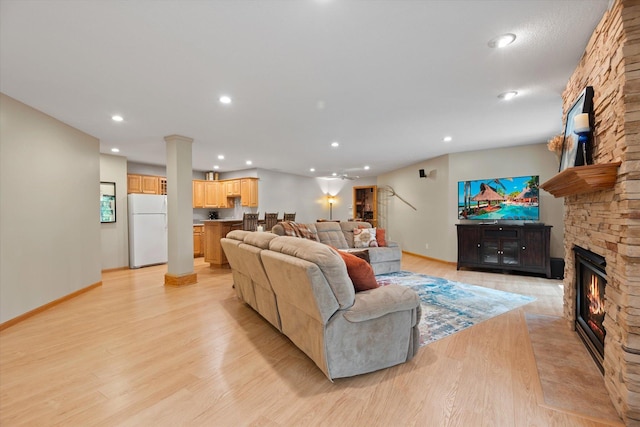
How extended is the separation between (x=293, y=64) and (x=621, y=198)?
2494mm

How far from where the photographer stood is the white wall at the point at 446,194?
523 centimetres

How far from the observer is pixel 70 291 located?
13.2ft

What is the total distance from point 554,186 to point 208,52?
10.5 feet

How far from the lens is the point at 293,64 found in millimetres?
2445

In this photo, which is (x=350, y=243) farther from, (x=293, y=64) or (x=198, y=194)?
(x=198, y=194)

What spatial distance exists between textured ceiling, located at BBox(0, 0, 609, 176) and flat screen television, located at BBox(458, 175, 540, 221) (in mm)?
1257

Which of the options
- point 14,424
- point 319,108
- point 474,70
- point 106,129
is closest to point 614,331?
point 474,70

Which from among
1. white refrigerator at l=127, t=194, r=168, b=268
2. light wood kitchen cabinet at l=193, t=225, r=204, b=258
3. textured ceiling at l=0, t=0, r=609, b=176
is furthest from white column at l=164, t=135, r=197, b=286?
light wood kitchen cabinet at l=193, t=225, r=204, b=258

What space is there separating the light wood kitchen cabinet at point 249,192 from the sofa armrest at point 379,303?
608 cm

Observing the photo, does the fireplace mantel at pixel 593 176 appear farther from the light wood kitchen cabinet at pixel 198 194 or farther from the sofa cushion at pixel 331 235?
the light wood kitchen cabinet at pixel 198 194

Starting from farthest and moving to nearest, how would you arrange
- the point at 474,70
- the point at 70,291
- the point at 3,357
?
the point at 70,291 → the point at 474,70 → the point at 3,357

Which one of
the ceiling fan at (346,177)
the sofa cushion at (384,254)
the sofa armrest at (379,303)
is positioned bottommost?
the sofa cushion at (384,254)

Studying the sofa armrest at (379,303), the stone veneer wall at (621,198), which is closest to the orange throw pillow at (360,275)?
the sofa armrest at (379,303)

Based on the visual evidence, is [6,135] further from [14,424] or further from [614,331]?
[614,331]
